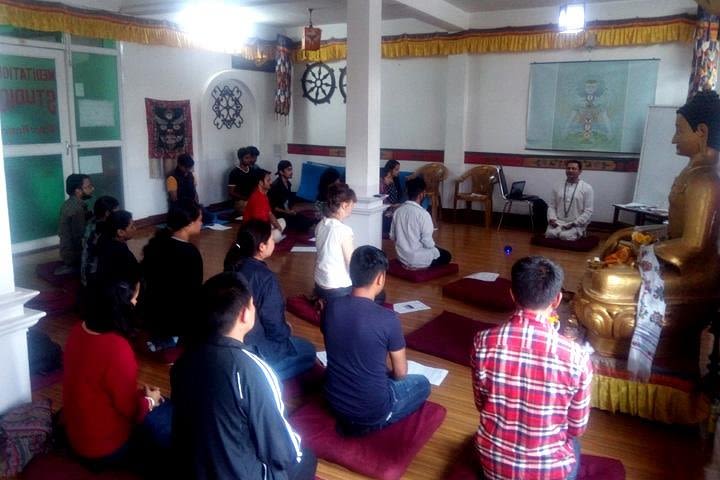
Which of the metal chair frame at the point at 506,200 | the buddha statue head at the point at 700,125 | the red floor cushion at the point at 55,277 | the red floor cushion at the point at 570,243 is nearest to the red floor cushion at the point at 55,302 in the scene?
the red floor cushion at the point at 55,277

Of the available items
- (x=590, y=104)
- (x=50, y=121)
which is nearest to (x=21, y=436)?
(x=50, y=121)

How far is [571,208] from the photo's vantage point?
6.96 metres

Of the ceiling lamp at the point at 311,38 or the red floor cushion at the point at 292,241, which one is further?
the ceiling lamp at the point at 311,38

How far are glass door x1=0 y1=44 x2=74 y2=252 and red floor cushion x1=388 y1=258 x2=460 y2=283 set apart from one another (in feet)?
12.6

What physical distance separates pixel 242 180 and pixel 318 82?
2.38 metres

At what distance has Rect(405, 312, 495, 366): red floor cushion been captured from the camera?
3.77m

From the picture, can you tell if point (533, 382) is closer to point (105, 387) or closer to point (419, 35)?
point (105, 387)

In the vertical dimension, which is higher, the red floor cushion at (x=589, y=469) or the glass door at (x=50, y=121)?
the glass door at (x=50, y=121)

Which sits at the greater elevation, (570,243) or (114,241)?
(114,241)

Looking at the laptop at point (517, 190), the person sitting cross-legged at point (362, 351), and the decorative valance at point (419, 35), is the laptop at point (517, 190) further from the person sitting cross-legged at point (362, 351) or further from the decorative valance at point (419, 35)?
the person sitting cross-legged at point (362, 351)

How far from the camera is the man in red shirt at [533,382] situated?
1873 mm

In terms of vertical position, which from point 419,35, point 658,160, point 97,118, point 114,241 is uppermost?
point 419,35

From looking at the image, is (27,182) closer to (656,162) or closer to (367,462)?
(367,462)

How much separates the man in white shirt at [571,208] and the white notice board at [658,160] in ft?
2.27
